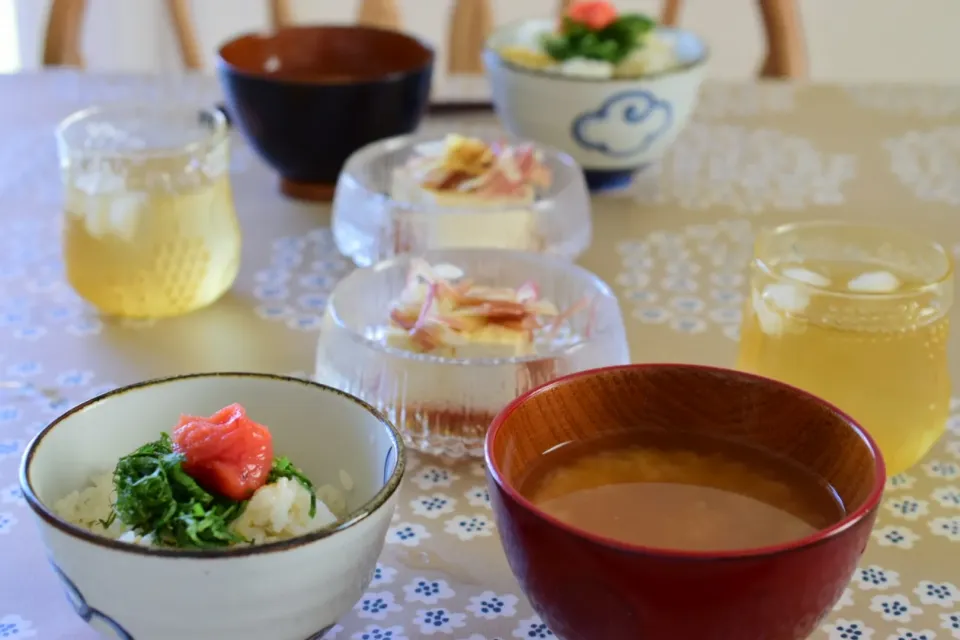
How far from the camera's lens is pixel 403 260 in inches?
35.4

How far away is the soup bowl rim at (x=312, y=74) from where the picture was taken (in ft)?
3.77

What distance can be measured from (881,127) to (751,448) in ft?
3.20

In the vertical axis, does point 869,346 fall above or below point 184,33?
above

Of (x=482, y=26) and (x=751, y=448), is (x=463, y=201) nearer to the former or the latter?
(x=751, y=448)

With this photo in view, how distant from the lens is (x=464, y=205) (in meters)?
1.02

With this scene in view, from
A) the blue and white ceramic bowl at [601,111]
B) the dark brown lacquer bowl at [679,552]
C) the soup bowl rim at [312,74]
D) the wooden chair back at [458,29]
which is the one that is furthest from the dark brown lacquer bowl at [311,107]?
the dark brown lacquer bowl at [679,552]

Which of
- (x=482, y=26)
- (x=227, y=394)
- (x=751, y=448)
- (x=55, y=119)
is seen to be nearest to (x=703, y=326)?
(x=751, y=448)

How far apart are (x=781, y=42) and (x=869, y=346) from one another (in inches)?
46.0

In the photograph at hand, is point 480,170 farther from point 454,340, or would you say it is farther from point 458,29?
point 458,29

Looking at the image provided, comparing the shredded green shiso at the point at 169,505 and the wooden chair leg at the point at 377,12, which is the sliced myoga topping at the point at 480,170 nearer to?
the shredded green shiso at the point at 169,505

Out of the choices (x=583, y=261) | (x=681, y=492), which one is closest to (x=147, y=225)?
(x=583, y=261)

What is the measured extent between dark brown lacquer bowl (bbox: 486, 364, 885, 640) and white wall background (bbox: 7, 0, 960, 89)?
2131 mm

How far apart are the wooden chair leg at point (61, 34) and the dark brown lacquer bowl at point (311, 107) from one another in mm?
574

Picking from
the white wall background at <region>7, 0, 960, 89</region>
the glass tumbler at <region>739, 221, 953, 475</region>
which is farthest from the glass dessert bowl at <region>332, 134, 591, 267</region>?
the white wall background at <region>7, 0, 960, 89</region>
